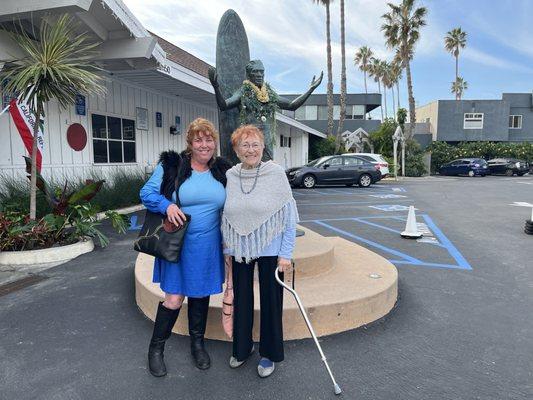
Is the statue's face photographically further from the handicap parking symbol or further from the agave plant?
the handicap parking symbol

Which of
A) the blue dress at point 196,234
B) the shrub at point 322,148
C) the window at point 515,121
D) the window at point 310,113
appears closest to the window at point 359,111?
the window at point 310,113

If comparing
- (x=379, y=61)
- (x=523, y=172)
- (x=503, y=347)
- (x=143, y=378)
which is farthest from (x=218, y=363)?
(x=379, y=61)

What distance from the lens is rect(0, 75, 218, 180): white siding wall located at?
7.58m

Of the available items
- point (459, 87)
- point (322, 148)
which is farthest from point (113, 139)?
point (459, 87)

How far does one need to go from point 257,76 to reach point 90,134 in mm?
6486

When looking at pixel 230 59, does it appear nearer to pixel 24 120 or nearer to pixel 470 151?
pixel 24 120

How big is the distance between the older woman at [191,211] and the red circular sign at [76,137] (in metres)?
7.22

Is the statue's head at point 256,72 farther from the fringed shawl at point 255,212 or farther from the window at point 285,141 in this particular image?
the window at point 285,141

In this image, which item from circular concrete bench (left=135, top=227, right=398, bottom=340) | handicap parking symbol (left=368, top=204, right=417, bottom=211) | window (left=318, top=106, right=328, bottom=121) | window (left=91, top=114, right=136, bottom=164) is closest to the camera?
circular concrete bench (left=135, top=227, right=398, bottom=340)

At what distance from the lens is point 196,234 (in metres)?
2.63

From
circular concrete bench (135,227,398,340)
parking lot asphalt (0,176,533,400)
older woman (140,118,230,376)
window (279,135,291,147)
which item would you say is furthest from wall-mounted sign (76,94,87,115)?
window (279,135,291,147)

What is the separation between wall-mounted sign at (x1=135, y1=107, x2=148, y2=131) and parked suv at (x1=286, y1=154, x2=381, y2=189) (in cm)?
775

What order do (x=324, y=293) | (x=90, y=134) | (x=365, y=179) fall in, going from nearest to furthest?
1. (x=324, y=293)
2. (x=90, y=134)
3. (x=365, y=179)

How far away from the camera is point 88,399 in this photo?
253cm
